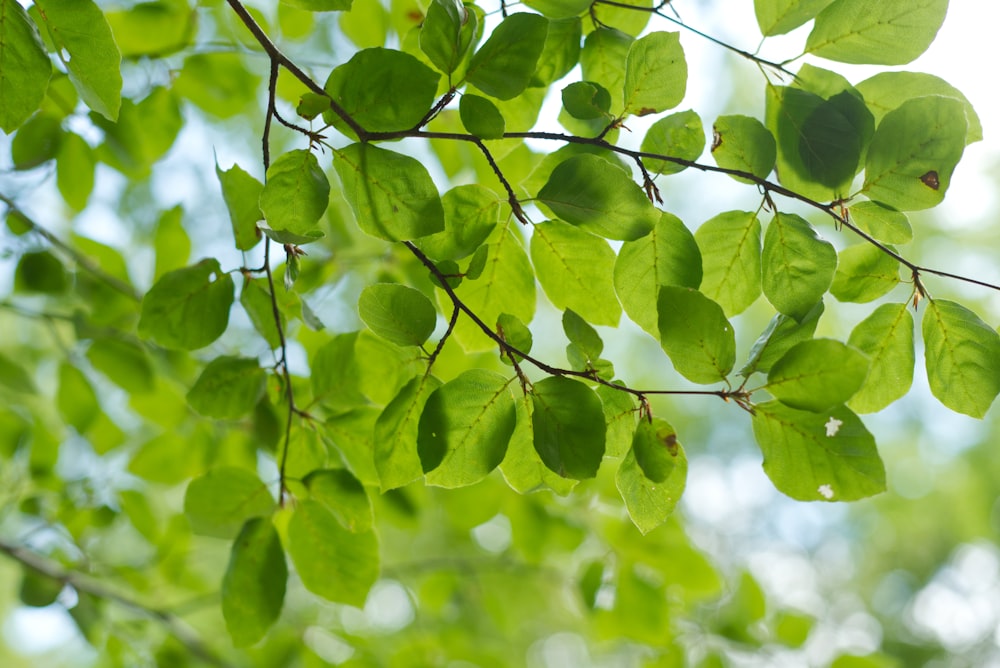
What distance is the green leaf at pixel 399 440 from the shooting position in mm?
512

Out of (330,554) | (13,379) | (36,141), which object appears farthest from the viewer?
(13,379)

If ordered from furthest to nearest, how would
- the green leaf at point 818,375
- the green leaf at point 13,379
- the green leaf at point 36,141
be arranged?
the green leaf at point 13,379 → the green leaf at point 36,141 → the green leaf at point 818,375

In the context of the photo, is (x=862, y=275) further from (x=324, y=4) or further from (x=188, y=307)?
(x=188, y=307)

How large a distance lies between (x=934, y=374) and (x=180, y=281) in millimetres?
581

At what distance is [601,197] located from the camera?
46cm

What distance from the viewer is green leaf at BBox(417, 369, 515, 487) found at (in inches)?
18.4

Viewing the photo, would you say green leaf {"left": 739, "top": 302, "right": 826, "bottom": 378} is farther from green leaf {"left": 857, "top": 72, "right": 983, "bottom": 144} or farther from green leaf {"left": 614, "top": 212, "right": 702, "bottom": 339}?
green leaf {"left": 857, "top": 72, "right": 983, "bottom": 144}

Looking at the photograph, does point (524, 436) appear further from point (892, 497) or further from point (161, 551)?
point (892, 497)

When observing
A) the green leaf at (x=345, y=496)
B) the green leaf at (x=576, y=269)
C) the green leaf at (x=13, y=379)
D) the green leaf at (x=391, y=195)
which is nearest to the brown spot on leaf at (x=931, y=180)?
the green leaf at (x=576, y=269)

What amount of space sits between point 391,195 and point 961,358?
40 centimetres

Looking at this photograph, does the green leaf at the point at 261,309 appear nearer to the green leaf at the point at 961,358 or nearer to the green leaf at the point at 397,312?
the green leaf at the point at 397,312

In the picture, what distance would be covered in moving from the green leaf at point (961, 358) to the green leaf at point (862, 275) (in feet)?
0.12

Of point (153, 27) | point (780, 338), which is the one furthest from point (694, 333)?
point (153, 27)

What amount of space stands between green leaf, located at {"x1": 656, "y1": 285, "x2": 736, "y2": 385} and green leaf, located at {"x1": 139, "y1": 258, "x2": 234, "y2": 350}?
37cm
